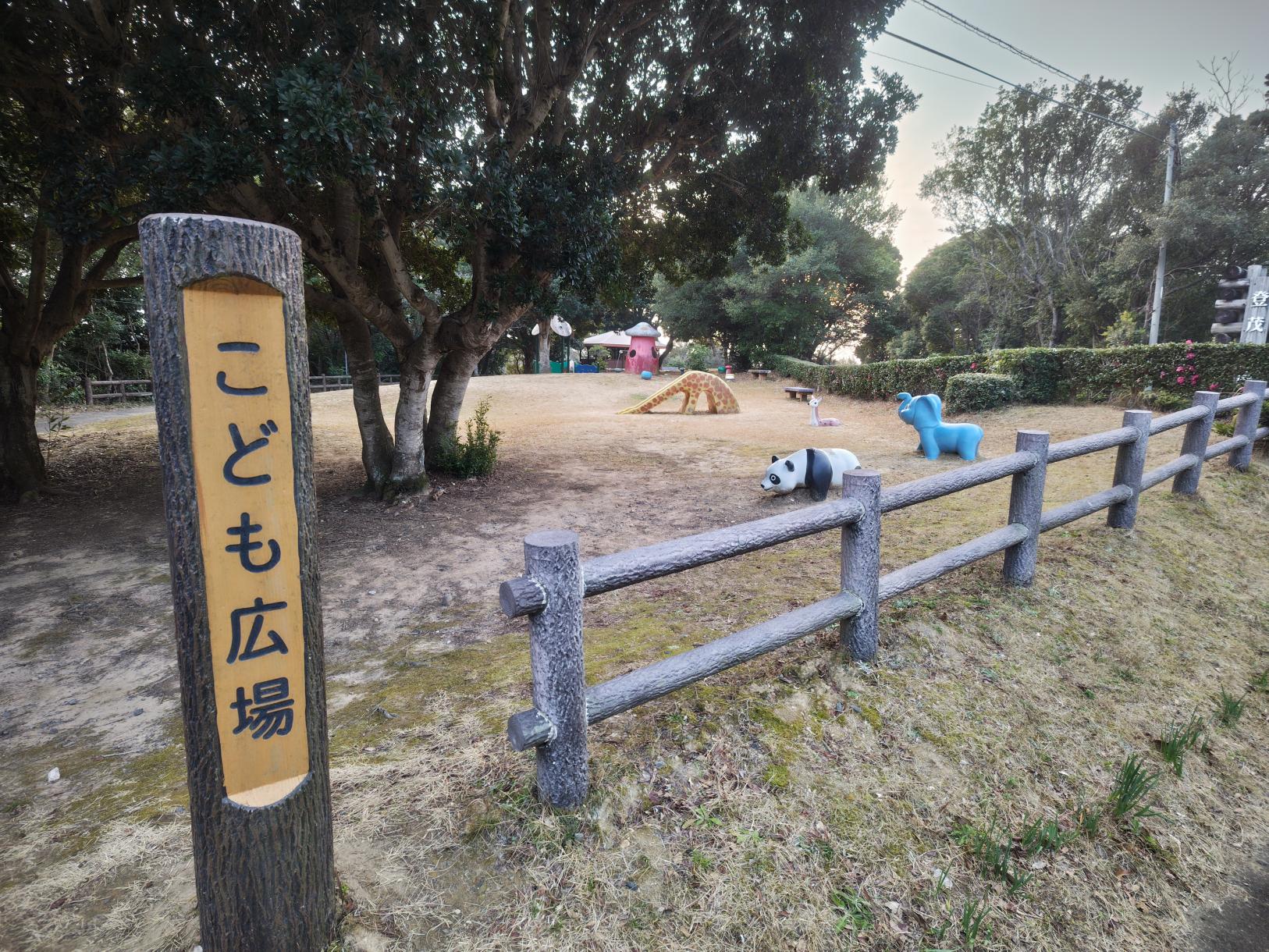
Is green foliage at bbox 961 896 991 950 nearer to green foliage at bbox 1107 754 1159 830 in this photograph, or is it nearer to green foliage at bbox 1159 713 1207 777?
green foliage at bbox 1107 754 1159 830

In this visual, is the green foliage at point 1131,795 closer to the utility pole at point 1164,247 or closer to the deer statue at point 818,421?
the deer statue at point 818,421

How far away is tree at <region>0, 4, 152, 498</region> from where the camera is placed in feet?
15.5

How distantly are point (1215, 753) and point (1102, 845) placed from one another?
117 cm

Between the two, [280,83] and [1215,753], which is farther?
[280,83]

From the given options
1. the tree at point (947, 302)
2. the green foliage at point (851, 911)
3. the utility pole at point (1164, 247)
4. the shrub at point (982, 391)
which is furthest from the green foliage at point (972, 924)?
the tree at point (947, 302)

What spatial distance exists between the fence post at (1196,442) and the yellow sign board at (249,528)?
706cm

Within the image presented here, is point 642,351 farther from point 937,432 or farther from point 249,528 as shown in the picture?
point 249,528

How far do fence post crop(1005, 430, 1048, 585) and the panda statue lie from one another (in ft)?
9.67

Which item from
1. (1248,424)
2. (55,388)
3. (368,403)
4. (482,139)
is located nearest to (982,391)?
(1248,424)

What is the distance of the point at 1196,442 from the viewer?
18.4ft

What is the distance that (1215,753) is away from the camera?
9.58 ft

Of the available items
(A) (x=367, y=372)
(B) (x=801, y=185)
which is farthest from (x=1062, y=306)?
(A) (x=367, y=372)

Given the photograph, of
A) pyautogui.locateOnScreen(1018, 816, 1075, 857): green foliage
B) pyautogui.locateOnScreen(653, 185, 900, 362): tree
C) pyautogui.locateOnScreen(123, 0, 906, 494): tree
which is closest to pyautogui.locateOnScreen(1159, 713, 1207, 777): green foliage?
pyautogui.locateOnScreen(1018, 816, 1075, 857): green foliage

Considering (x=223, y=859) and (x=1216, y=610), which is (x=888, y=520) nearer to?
(x=1216, y=610)
